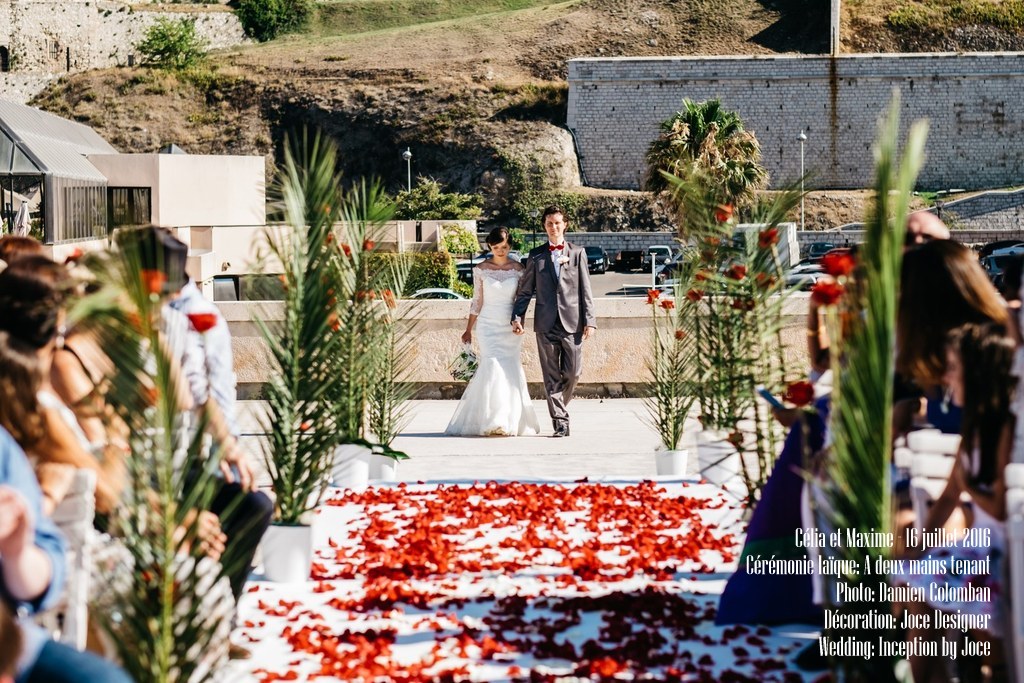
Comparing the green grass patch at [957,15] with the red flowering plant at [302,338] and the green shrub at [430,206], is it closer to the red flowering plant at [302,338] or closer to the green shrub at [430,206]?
the green shrub at [430,206]

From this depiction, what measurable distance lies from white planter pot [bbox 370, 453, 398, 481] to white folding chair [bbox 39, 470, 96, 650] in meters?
4.41

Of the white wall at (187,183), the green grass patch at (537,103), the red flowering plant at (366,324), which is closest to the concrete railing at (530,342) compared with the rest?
the red flowering plant at (366,324)

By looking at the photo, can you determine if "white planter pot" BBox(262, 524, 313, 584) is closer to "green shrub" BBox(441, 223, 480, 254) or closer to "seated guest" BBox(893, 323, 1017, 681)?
"seated guest" BBox(893, 323, 1017, 681)

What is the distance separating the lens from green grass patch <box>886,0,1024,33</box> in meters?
61.6

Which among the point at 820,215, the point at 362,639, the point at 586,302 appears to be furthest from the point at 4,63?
the point at 362,639

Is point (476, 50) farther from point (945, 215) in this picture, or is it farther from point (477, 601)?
point (477, 601)

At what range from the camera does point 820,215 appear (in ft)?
167

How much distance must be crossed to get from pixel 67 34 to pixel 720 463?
73.3 metres

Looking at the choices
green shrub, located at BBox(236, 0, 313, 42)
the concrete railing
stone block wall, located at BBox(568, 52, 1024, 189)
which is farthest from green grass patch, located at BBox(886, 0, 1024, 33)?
the concrete railing

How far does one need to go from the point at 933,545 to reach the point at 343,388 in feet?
12.5

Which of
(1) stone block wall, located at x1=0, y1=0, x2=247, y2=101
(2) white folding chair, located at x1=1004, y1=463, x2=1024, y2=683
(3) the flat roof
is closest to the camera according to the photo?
(2) white folding chair, located at x1=1004, y1=463, x2=1024, y2=683

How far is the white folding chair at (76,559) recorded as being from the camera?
2.94 meters

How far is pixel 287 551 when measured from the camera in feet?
16.7

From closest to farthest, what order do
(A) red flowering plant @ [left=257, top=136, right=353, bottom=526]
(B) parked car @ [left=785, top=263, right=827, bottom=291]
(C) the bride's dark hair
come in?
1. (A) red flowering plant @ [left=257, top=136, right=353, bottom=526]
2. (B) parked car @ [left=785, top=263, right=827, bottom=291]
3. (C) the bride's dark hair
